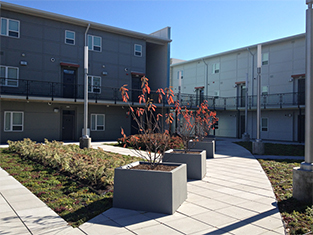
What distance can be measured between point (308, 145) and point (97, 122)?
57.7 ft

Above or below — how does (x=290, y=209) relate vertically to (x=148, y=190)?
below

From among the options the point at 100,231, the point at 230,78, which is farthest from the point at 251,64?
the point at 100,231

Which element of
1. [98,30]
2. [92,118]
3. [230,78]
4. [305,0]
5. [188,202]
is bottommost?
[188,202]

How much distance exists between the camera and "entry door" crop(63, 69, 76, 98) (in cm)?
1955

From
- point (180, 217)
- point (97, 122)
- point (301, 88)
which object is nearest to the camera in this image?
point (180, 217)

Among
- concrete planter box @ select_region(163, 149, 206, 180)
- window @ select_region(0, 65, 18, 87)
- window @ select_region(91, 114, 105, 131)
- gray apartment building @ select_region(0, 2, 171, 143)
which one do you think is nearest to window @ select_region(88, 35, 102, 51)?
gray apartment building @ select_region(0, 2, 171, 143)

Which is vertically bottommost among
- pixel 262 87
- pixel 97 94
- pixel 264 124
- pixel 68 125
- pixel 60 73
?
pixel 68 125

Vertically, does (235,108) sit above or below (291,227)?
above

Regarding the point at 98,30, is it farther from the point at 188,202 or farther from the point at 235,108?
the point at 188,202

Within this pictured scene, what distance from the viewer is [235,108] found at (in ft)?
85.9

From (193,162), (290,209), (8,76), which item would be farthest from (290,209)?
(8,76)

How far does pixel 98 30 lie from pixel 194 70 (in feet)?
45.9

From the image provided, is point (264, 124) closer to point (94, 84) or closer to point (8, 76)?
point (94, 84)

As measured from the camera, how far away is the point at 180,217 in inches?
169
